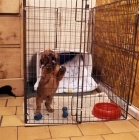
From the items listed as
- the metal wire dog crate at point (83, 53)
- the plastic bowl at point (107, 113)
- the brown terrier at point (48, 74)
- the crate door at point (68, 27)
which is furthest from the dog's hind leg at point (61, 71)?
the crate door at point (68, 27)

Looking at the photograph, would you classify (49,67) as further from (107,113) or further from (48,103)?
(107,113)

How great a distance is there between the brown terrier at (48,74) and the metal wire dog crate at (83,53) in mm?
170

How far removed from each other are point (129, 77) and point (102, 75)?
1.97ft

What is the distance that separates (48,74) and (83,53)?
346mm

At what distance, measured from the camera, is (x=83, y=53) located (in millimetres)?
1754

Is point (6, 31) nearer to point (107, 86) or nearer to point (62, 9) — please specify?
point (62, 9)

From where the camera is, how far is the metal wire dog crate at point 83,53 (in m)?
1.80

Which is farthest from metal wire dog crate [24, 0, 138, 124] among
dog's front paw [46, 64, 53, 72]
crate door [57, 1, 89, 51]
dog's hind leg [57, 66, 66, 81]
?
dog's front paw [46, 64, 53, 72]

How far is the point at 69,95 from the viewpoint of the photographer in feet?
7.34

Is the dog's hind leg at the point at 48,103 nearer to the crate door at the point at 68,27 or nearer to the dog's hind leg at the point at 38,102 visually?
the dog's hind leg at the point at 38,102

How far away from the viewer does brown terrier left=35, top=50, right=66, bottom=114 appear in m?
1.57

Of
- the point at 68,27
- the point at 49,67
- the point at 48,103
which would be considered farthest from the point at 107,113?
the point at 68,27

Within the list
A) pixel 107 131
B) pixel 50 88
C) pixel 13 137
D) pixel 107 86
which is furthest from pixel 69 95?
pixel 13 137

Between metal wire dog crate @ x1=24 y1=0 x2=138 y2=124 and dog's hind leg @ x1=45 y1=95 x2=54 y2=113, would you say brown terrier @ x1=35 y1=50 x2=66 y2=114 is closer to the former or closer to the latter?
dog's hind leg @ x1=45 y1=95 x2=54 y2=113
